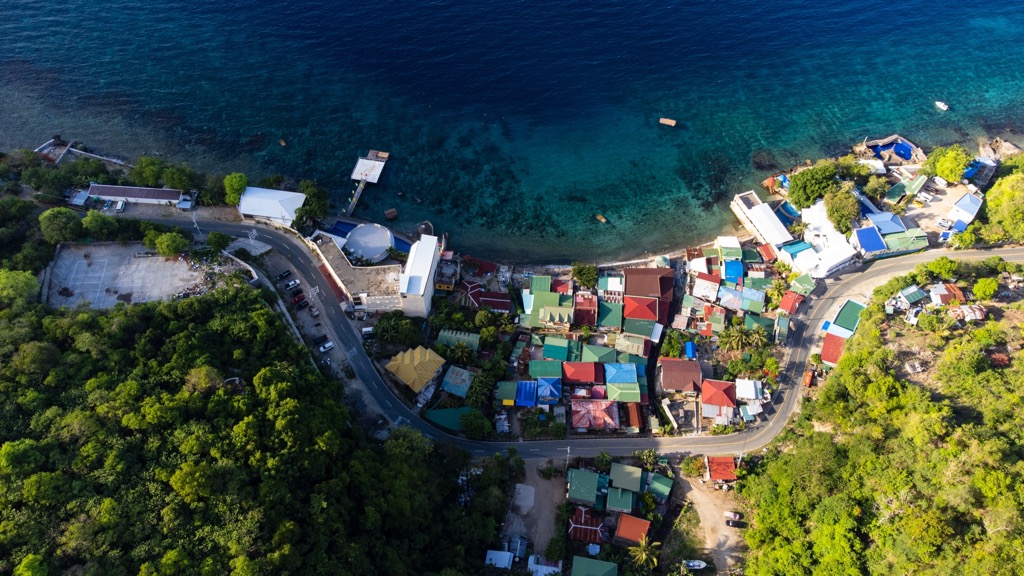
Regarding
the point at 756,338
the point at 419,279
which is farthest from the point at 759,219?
the point at 419,279

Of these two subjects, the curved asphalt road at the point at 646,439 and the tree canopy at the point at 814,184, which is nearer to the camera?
the curved asphalt road at the point at 646,439

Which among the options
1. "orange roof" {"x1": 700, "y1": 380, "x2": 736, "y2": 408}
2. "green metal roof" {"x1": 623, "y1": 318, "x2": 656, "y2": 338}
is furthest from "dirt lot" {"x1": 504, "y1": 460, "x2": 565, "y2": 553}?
"green metal roof" {"x1": 623, "y1": 318, "x2": 656, "y2": 338}

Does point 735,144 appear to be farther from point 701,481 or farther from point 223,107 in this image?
point 223,107

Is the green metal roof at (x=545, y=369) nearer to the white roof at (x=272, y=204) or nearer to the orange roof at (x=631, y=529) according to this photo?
the orange roof at (x=631, y=529)

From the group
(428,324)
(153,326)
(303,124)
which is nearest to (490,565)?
(428,324)

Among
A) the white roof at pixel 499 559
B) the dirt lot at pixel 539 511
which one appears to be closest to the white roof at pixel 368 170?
the dirt lot at pixel 539 511

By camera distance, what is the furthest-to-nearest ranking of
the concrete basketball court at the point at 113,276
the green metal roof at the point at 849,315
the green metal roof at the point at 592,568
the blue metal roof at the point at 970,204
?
1. the blue metal roof at the point at 970,204
2. the green metal roof at the point at 849,315
3. the concrete basketball court at the point at 113,276
4. the green metal roof at the point at 592,568
